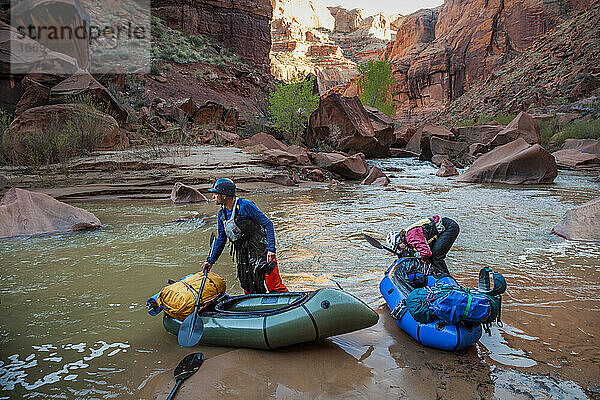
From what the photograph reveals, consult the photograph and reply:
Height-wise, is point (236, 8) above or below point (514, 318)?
above

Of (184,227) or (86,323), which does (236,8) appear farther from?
(86,323)

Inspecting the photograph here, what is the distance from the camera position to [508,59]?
129ft

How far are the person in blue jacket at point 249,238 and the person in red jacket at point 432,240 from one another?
1.21 m

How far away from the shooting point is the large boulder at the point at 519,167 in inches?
495

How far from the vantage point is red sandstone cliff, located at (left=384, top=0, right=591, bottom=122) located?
1501 inches

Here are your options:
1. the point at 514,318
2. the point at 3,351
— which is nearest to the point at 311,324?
the point at 514,318

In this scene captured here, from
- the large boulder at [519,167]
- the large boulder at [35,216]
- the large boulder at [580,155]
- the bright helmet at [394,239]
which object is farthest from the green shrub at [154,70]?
the bright helmet at [394,239]

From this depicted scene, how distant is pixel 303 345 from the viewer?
2750 millimetres

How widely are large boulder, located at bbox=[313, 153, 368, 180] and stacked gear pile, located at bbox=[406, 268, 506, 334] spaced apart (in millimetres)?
11645

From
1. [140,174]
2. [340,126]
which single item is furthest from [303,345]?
[340,126]

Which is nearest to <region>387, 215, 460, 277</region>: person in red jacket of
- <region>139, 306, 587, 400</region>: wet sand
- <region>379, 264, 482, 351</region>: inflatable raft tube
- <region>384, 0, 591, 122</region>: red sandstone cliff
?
<region>379, 264, 482, 351</region>: inflatable raft tube

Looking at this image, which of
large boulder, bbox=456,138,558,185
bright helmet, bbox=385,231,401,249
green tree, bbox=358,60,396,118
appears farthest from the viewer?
green tree, bbox=358,60,396,118

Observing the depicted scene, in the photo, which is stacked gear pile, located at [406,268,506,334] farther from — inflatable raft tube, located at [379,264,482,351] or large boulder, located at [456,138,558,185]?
large boulder, located at [456,138,558,185]

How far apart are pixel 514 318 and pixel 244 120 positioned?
21532 mm
